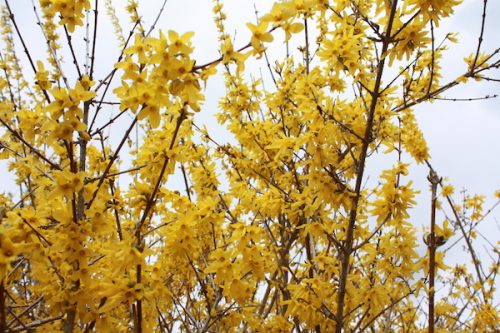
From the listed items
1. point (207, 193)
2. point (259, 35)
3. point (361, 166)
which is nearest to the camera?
point (259, 35)

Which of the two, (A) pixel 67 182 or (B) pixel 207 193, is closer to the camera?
(A) pixel 67 182

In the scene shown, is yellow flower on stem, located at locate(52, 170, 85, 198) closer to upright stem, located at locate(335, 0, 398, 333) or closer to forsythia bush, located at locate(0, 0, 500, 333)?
forsythia bush, located at locate(0, 0, 500, 333)

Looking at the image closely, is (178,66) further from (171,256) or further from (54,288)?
(171,256)

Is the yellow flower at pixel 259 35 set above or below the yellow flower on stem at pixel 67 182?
above

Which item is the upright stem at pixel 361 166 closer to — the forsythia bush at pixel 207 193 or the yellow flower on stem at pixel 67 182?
the forsythia bush at pixel 207 193

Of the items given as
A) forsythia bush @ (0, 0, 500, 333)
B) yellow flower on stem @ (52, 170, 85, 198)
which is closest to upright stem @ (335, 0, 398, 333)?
forsythia bush @ (0, 0, 500, 333)

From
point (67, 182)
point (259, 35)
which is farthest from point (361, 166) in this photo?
point (67, 182)

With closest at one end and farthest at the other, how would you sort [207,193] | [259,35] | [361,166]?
[259,35] → [361,166] → [207,193]

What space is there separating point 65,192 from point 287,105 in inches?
116

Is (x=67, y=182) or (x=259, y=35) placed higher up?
(x=259, y=35)

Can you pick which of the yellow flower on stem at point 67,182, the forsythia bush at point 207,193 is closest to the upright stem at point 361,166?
the forsythia bush at point 207,193

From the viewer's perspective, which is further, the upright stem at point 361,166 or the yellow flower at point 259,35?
the upright stem at point 361,166

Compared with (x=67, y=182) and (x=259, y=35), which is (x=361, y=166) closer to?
(x=259, y=35)

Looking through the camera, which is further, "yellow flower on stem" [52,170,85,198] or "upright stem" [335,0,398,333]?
"upright stem" [335,0,398,333]
